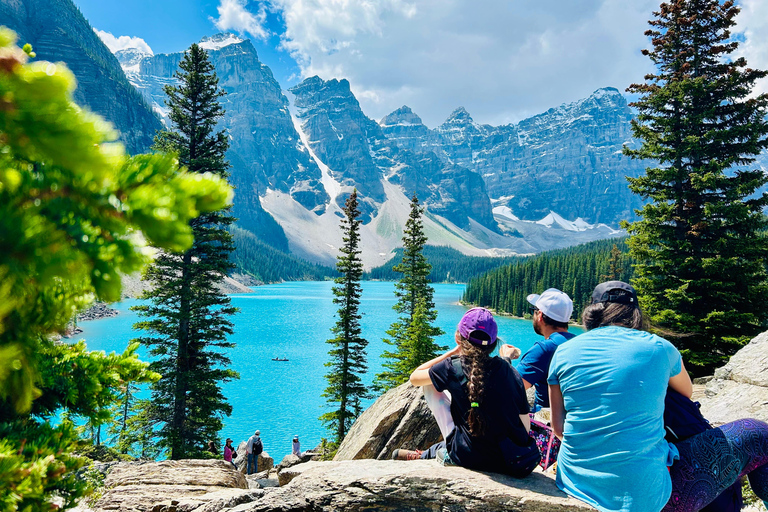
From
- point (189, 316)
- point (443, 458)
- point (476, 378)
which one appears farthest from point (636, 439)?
point (189, 316)

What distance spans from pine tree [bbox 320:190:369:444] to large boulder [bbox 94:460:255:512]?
11.8 m

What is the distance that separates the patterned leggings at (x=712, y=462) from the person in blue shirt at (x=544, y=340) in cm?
127

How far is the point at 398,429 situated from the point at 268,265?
518 ft

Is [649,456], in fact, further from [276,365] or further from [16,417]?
[276,365]

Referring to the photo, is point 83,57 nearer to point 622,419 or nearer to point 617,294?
point 617,294

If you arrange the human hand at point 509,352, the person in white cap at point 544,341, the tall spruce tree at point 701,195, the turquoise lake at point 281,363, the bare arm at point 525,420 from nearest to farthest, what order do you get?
the bare arm at point 525,420 < the person in white cap at point 544,341 < the human hand at point 509,352 < the tall spruce tree at point 701,195 < the turquoise lake at point 281,363

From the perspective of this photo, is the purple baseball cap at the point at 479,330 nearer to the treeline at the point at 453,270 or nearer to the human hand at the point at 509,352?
the human hand at the point at 509,352

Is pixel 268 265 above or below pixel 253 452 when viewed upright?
above

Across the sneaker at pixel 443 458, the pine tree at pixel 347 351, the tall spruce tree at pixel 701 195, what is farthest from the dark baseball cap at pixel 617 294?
the pine tree at pixel 347 351

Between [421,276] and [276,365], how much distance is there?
2042 centimetres

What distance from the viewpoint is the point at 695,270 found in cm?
1266

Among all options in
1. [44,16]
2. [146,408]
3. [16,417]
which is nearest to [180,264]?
[146,408]

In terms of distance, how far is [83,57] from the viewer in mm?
135875

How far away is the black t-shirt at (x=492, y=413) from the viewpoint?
3.34 m
